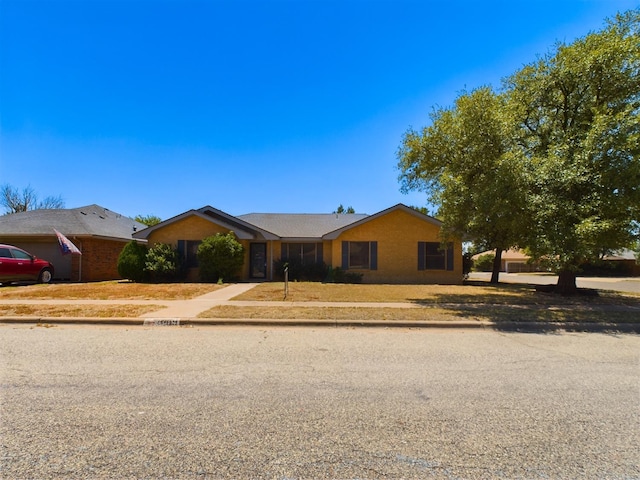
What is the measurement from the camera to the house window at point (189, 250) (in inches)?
772

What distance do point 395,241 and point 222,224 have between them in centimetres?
931

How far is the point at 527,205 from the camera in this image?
9.95m

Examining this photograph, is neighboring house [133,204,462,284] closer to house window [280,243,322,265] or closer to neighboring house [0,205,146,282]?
house window [280,243,322,265]

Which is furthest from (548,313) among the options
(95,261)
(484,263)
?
(484,263)

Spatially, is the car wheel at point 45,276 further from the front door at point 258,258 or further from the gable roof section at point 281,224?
the front door at point 258,258

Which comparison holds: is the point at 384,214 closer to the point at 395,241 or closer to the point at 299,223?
the point at 395,241

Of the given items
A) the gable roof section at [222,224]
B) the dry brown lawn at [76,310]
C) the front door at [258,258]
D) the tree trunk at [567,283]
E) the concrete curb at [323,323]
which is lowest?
the concrete curb at [323,323]

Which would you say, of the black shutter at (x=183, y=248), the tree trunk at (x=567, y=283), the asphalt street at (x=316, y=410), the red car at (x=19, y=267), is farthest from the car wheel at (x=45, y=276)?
the tree trunk at (x=567, y=283)

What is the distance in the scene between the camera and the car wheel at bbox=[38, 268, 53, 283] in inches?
677

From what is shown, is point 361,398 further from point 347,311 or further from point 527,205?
point 527,205

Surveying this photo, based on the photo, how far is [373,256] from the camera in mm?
20234

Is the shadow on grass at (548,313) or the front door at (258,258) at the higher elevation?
the front door at (258,258)

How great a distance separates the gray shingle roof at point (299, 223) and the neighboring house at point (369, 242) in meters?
0.75

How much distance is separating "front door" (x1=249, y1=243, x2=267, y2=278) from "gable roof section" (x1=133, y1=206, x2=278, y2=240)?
3.29ft
